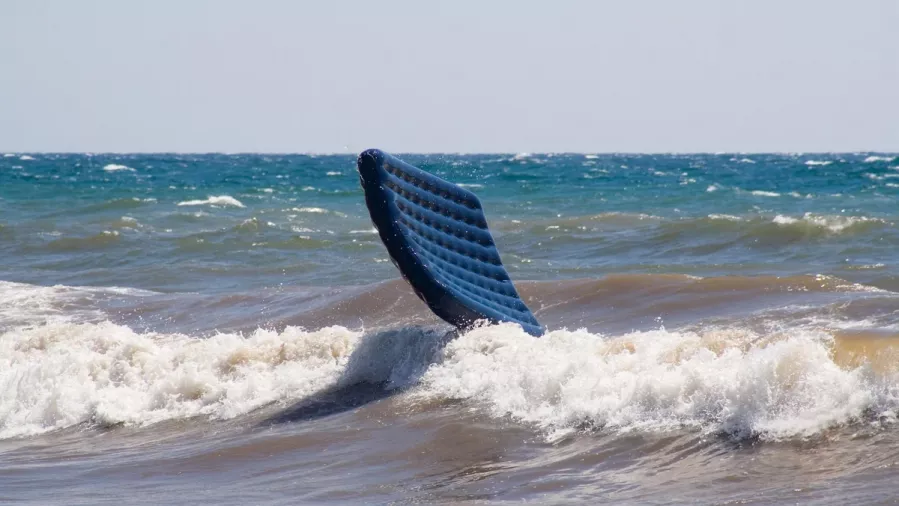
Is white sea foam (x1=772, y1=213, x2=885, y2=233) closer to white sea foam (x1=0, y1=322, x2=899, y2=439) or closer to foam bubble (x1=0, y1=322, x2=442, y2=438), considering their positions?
white sea foam (x1=0, y1=322, x2=899, y2=439)

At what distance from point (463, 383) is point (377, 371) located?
1.06 m

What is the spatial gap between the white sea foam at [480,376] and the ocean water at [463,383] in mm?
18

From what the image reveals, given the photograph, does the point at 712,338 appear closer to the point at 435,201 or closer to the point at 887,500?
the point at 435,201

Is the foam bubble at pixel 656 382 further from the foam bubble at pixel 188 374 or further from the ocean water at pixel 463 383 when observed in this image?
the foam bubble at pixel 188 374

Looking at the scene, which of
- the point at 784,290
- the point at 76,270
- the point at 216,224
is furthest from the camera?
the point at 216,224

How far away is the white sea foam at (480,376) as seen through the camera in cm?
662

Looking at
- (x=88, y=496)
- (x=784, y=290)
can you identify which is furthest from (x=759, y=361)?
(x=784, y=290)

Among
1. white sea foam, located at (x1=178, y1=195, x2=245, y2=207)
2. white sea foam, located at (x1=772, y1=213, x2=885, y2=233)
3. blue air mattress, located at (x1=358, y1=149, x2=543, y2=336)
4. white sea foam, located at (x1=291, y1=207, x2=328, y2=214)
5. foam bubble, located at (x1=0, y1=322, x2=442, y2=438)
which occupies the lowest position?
white sea foam, located at (x1=178, y1=195, x2=245, y2=207)

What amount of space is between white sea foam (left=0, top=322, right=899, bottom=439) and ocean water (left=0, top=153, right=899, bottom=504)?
18 millimetres

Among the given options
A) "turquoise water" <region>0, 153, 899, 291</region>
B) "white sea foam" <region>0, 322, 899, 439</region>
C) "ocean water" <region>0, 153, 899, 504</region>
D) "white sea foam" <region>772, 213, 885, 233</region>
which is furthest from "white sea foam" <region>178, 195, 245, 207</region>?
"white sea foam" <region>0, 322, 899, 439</region>

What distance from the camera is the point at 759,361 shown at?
268 inches

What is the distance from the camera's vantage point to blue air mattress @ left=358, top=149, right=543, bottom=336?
8.22 metres

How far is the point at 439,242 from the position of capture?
29.1 ft

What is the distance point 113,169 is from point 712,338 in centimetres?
5531
